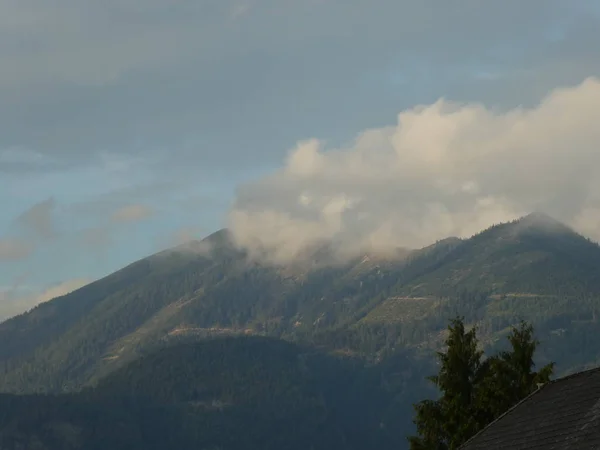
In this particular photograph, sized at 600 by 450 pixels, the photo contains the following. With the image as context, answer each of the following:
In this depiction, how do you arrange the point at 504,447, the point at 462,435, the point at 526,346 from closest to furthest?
the point at 504,447
the point at 462,435
the point at 526,346

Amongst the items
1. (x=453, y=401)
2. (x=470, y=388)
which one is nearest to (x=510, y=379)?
(x=453, y=401)

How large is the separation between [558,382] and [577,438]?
835 centimetres

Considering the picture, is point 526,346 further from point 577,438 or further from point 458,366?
point 577,438

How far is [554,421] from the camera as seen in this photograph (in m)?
47.4

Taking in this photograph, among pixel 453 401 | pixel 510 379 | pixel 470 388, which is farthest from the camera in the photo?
pixel 470 388

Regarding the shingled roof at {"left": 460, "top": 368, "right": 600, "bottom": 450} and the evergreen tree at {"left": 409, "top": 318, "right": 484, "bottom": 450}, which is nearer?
the shingled roof at {"left": 460, "top": 368, "right": 600, "bottom": 450}

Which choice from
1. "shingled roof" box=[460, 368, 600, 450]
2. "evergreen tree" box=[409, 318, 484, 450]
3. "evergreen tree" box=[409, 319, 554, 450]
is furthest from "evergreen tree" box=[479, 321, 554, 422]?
"shingled roof" box=[460, 368, 600, 450]

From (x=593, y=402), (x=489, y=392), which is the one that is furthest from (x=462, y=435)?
(x=593, y=402)

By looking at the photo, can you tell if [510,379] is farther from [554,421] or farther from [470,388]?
[554,421]

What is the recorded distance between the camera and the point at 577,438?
4412 cm

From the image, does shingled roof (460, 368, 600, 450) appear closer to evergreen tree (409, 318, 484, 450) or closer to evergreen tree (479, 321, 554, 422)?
evergreen tree (479, 321, 554, 422)

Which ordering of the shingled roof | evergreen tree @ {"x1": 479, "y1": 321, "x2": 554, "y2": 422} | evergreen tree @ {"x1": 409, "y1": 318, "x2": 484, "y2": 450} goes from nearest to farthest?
the shingled roof < evergreen tree @ {"x1": 479, "y1": 321, "x2": 554, "y2": 422} < evergreen tree @ {"x1": 409, "y1": 318, "x2": 484, "y2": 450}

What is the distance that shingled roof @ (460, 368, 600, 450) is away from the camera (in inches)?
1751

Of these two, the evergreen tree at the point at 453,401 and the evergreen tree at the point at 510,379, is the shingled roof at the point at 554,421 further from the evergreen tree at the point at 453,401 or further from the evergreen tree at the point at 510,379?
the evergreen tree at the point at 453,401
